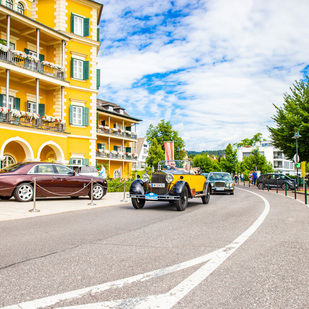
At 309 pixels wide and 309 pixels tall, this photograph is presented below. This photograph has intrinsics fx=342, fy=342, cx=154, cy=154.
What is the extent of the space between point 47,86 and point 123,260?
23.4m

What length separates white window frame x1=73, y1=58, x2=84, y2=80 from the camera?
27.2 metres

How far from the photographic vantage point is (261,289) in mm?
3529

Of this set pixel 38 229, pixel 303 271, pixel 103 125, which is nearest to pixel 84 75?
pixel 103 125

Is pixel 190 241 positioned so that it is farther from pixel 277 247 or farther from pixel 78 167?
pixel 78 167

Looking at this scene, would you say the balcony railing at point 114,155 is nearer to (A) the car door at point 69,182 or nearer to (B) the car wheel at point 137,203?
(A) the car door at point 69,182

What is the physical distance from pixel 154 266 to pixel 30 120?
66.2 feet

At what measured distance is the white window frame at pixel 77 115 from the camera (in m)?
26.7

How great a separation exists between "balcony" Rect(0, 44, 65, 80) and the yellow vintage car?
14267 mm

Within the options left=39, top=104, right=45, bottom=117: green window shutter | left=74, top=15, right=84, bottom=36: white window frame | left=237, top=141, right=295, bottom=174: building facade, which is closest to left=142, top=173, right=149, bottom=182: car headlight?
left=39, top=104, right=45, bottom=117: green window shutter

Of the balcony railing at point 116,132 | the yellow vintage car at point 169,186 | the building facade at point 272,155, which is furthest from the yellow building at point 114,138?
the building facade at point 272,155

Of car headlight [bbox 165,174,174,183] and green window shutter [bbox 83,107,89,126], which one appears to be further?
green window shutter [bbox 83,107,89,126]

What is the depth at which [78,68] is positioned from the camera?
27453 mm

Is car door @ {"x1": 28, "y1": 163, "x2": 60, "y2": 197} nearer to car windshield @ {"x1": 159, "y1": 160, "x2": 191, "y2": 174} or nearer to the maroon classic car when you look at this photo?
the maroon classic car

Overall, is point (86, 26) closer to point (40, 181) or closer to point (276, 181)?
point (40, 181)
